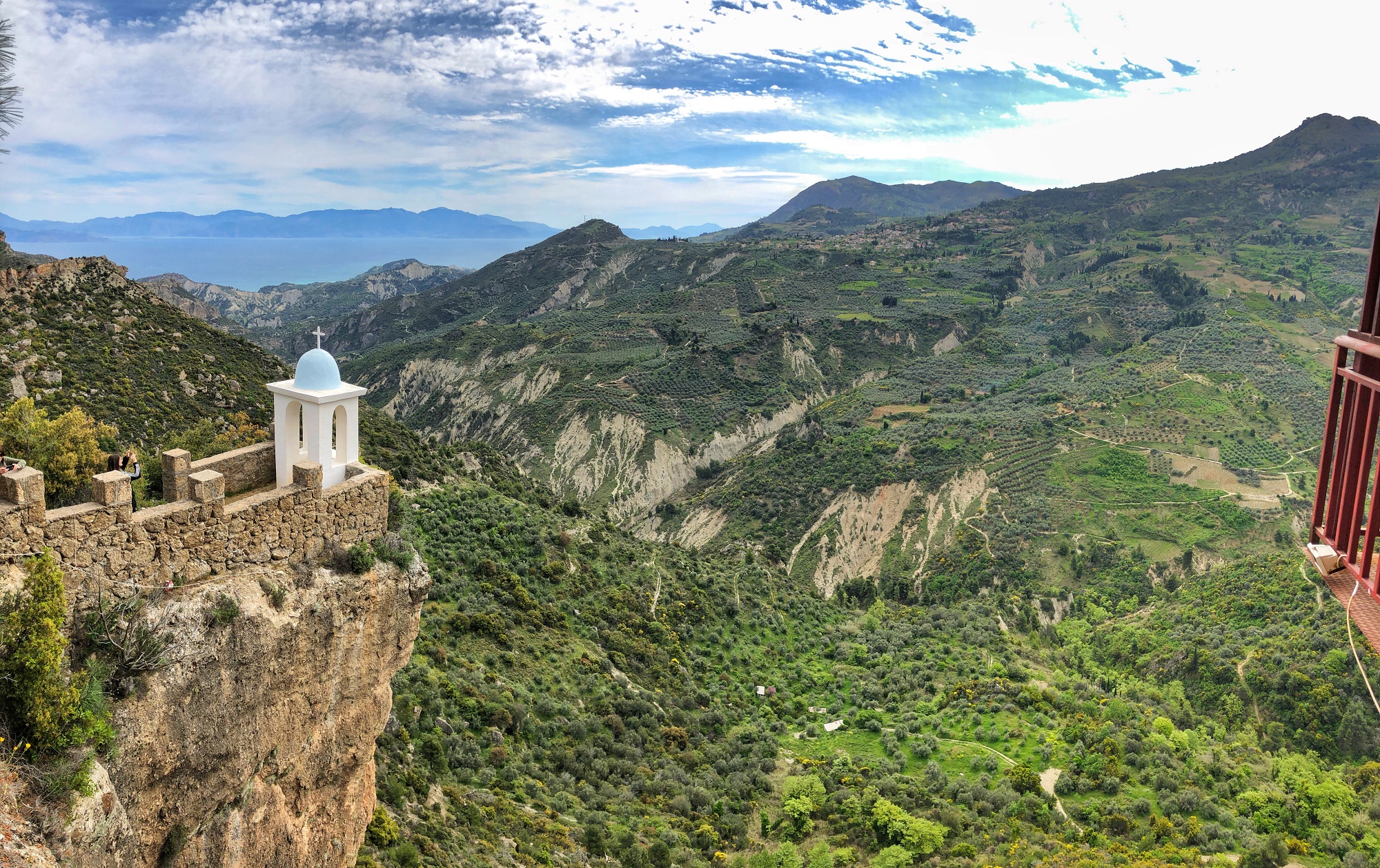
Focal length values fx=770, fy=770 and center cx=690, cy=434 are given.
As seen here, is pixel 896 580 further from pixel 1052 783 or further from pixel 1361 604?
pixel 1361 604

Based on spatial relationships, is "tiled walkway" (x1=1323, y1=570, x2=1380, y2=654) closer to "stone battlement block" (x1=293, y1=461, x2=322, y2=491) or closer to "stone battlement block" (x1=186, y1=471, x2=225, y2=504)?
"stone battlement block" (x1=293, y1=461, x2=322, y2=491)

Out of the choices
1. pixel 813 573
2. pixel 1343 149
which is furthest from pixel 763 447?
pixel 1343 149

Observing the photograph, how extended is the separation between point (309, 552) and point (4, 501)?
11.6 feet

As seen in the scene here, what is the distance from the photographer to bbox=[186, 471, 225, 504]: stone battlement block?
9.31 metres

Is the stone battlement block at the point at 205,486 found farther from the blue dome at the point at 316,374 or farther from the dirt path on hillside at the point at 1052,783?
the dirt path on hillside at the point at 1052,783

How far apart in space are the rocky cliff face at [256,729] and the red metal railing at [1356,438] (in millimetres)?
12033

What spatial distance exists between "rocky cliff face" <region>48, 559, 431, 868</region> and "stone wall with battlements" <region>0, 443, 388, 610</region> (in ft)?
1.31

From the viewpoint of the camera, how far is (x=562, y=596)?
33844 mm

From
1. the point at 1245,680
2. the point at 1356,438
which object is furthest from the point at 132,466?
the point at 1245,680

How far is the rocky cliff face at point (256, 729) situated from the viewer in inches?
332

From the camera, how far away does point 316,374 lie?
11.3 metres

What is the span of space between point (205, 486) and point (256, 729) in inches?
127

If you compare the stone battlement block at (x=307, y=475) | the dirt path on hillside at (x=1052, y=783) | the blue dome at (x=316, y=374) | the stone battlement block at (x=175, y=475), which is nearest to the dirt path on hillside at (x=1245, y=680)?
the dirt path on hillside at (x=1052, y=783)

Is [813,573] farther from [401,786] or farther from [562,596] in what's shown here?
[401,786]
